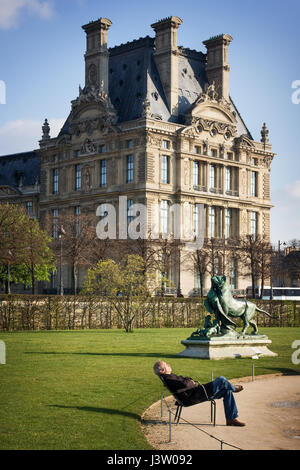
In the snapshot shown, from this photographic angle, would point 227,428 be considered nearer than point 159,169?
Yes

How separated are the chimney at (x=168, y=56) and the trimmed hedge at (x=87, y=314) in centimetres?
3275

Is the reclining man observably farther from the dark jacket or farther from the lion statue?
the lion statue

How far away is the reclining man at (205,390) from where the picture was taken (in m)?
14.5

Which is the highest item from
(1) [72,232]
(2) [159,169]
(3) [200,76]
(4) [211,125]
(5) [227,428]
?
(3) [200,76]

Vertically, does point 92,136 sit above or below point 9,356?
above

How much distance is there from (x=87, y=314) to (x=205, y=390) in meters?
31.0

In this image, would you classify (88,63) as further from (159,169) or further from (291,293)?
(291,293)

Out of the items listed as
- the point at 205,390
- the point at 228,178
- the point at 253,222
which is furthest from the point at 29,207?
the point at 205,390

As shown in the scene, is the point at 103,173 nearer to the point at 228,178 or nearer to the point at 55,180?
the point at 55,180

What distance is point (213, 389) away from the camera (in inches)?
575

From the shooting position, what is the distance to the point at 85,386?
18.7 metres

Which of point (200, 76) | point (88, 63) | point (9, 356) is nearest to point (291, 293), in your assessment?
point (200, 76)
